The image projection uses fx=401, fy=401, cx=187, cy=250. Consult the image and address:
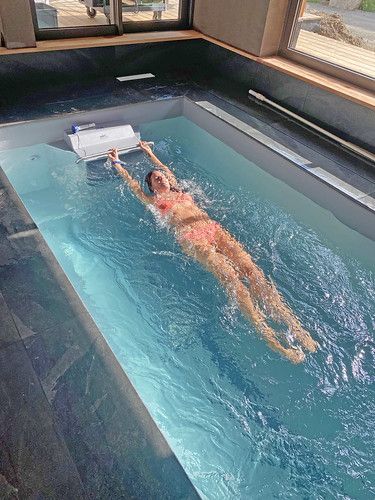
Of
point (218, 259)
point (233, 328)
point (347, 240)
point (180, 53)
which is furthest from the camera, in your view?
point (180, 53)

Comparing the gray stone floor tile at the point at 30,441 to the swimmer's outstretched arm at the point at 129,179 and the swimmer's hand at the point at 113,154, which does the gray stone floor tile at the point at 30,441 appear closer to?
the swimmer's outstretched arm at the point at 129,179

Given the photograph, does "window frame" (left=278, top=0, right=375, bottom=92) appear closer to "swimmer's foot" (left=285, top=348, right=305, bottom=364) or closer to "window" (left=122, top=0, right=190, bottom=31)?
"window" (left=122, top=0, right=190, bottom=31)

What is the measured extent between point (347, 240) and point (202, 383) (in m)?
1.54

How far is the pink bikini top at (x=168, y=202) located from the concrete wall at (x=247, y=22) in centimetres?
241

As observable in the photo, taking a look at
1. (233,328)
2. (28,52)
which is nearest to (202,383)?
(233,328)

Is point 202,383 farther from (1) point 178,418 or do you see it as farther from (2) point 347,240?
(2) point 347,240

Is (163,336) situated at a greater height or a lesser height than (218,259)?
lesser

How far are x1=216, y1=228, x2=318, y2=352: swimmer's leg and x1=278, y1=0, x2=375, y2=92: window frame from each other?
2.26 meters

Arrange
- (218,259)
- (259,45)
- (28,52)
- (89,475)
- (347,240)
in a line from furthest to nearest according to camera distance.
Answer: (259,45) → (28,52) → (347,240) → (218,259) → (89,475)

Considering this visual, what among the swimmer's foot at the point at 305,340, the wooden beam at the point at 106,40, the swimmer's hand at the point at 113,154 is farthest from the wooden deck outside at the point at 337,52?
the swimmer's foot at the point at 305,340

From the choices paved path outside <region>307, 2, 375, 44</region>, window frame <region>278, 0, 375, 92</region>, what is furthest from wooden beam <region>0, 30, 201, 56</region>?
paved path outside <region>307, 2, 375, 44</region>

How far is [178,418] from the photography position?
185 centimetres

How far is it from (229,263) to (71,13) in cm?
368

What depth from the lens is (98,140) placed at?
3670mm
